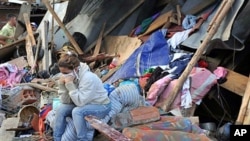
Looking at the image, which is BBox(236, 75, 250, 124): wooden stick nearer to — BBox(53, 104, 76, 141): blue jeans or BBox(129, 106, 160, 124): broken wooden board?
BBox(129, 106, 160, 124): broken wooden board

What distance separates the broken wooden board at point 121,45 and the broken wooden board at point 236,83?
305 cm

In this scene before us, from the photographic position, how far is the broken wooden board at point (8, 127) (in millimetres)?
7102

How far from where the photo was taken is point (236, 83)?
723 cm

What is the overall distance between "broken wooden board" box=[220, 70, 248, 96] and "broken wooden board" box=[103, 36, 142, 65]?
3.05 meters

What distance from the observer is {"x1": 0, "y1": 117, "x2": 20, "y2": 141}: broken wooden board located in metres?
7.10

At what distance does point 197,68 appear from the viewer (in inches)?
291

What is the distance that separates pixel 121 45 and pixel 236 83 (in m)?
4.04

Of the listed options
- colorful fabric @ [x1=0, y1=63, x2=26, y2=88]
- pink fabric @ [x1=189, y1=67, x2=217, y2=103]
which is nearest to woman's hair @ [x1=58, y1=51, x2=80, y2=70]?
pink fabric @ [x1=189, y1=67, x2=217, y2=103]

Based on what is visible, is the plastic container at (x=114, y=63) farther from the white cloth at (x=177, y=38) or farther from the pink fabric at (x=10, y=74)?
the pink fabric at (x=10, y=74)

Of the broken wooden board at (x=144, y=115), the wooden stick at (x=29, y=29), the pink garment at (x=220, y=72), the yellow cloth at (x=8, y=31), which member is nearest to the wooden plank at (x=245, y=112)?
the pink garment at (x=220, y=72)

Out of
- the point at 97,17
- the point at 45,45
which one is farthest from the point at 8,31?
the point at 97,17

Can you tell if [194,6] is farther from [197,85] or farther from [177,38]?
[197,85]

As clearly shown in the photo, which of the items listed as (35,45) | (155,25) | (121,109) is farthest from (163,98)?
(35,45)

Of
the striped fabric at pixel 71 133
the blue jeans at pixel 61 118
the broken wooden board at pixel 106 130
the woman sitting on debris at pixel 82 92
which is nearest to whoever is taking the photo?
the broken wooden board at pixel 106 130
